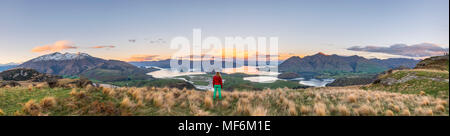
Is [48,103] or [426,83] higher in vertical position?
[48,103]

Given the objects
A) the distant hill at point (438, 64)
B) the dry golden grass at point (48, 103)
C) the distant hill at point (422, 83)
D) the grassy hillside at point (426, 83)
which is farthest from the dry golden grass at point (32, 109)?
the distant hill at point (438, 64)

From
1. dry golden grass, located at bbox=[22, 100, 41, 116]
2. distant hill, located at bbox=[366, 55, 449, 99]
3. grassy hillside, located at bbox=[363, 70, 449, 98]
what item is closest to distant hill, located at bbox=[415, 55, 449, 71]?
distant hill, located at bbox=[366, 55, 449, 99]

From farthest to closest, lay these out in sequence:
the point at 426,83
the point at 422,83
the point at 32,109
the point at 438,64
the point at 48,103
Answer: the point at 438,64 → the point at 422,83 → the point at 426,83 → the point at 48,103 → the point at 32,109

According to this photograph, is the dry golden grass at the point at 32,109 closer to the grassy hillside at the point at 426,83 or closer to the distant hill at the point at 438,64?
the grassy hillside at the point at 426,83

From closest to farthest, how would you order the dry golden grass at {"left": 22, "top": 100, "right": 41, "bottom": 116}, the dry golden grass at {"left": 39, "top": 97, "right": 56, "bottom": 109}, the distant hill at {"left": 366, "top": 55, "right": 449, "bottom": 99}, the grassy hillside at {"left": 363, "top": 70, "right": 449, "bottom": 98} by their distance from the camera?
the dry golden grass at {"left": 22, "top": 100, "right": 41, "bottom": 116} < the dry golden grass at {"left": 39, "top": 97, "right": 56, "bottom": 109} < the grassy hillside at {"left": 363, "top": 70, "right": 449, "bottom": 98} < the distant hill at {"left": 366, "top": 55, "right": 449, "bottom": 99}

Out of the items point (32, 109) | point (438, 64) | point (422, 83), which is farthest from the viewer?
point (438, 64)

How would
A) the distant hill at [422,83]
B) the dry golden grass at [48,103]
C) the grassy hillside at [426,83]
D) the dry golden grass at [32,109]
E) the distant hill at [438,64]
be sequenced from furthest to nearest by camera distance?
the distant hill at [438,64], the distant hill at [422,83], the grassy hillside at [426,83], the dry golden grass at [48,103], the dry golden grass at [32,109]

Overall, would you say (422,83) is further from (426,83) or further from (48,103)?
(48,103)

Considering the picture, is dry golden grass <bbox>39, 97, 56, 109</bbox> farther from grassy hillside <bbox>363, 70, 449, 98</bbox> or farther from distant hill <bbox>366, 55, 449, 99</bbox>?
grassy hillside <bbox>363, 70, 449, 98</bbox>

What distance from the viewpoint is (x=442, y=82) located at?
24.6 m

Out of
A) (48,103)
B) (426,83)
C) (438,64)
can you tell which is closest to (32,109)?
(48,103)
